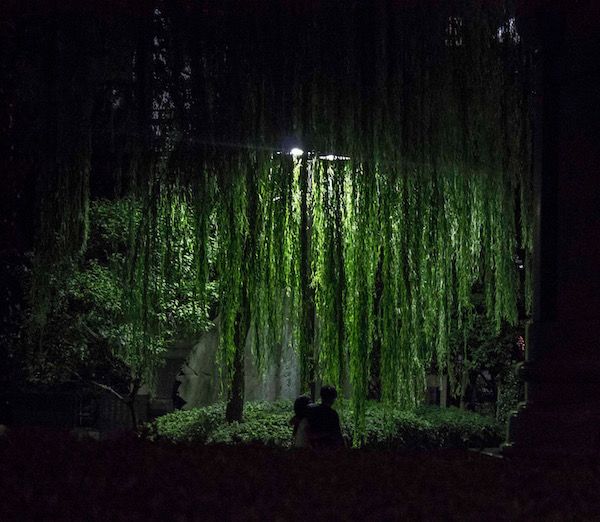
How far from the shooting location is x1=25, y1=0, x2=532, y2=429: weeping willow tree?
24.3ft

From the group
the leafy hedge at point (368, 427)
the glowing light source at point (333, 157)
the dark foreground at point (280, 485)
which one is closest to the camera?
the dark foreground at point (280, 485)

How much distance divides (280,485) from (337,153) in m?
4.05

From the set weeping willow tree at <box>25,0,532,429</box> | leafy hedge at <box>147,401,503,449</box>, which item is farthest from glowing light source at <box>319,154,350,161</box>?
leafy hedge at <box>147,401,503,449</box>

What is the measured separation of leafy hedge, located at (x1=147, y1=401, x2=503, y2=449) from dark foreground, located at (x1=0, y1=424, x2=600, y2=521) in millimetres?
8786

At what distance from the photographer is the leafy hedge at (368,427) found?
571 inches

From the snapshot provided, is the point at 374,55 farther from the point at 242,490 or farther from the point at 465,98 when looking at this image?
the point at 242,490

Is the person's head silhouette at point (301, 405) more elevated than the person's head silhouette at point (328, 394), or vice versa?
the person's head silhouette at point (328, 394)

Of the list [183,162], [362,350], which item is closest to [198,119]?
[183,162]

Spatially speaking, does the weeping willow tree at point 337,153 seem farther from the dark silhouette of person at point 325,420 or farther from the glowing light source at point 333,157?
the dark silhouette of person at point 325,420

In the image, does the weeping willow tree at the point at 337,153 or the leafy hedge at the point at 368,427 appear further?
the leafy hedge at the point at 368,427

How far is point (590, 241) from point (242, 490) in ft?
8.25

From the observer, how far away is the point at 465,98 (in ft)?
24.7

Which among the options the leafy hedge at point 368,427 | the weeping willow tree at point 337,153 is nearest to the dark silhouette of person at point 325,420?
the weeping willow tree at point 337,153

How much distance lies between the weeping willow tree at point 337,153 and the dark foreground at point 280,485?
2.95m
